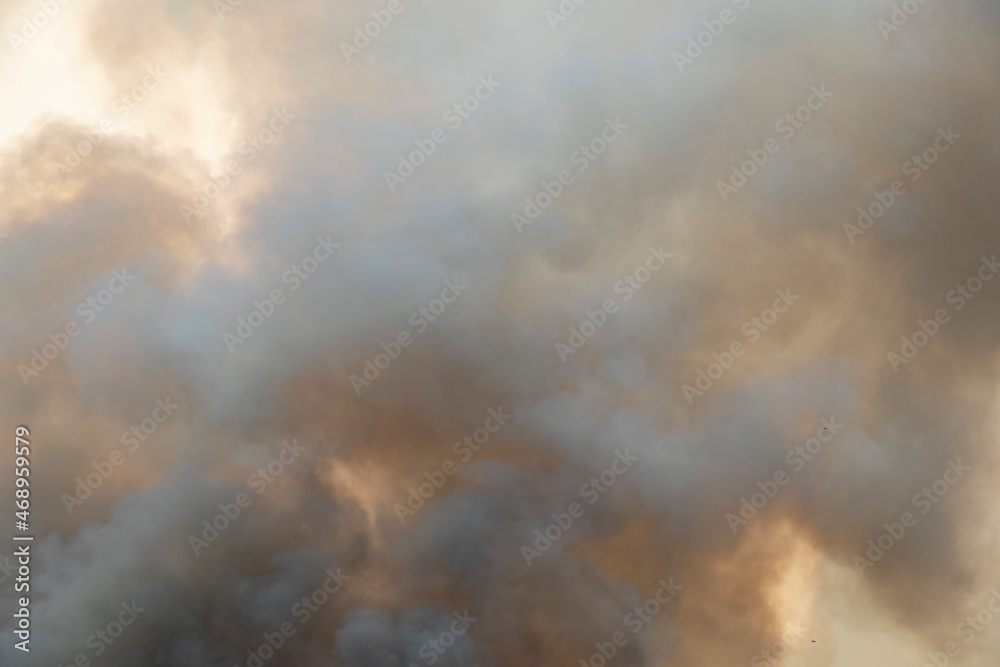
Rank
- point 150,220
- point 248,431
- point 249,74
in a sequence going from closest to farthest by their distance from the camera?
1. point 248,431
2. point 150,220
3. point 249,74

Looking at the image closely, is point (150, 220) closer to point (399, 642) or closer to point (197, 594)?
point (197, 594)

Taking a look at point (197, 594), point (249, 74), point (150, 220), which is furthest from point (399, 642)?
point (249, 74)

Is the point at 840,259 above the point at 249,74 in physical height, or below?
below

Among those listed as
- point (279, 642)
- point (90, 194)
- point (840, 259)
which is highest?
point (90, 194)

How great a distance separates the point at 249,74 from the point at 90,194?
9.56 m

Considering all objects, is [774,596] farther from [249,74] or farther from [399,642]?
[249,74]

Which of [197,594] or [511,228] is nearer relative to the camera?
[197,594]

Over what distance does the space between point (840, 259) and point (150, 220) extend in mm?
32523

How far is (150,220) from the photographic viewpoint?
4506 cm

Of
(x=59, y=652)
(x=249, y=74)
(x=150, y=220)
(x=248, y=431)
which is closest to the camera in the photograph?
(x=59, y=652)

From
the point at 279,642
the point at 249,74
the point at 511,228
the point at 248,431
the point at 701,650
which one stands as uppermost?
the point at 249,74

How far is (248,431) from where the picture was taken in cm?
4212

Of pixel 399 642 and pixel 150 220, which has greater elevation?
pixel 150 220

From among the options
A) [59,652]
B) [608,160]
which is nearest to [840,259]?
[608,160]
